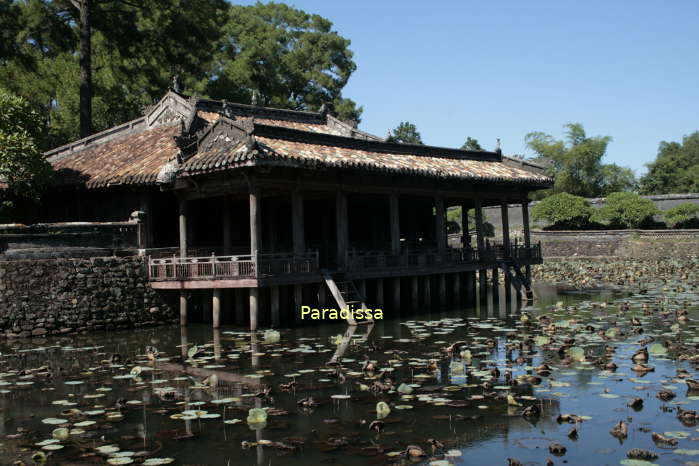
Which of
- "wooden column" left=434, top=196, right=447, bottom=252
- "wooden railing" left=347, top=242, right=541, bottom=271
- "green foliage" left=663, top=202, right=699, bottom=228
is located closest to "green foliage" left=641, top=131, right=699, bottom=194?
"green foliage" left=663, top=202, right=699, bottom=228

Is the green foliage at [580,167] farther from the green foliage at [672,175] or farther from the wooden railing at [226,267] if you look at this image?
the wooden railing at [226,267]

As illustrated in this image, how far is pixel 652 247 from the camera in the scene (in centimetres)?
4009

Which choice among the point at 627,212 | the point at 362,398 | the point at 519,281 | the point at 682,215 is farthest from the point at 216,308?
the point at 682,215

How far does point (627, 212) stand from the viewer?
44125mm

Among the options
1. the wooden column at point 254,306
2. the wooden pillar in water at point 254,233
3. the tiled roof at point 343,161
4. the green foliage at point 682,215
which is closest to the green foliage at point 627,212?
the green foliage at point 682,215

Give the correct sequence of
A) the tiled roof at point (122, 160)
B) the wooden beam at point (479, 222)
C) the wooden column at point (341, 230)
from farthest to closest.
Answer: the wooden beam at point (479, 222) → the tiled roof at point (122, 160) → the wooden column at point (341, 230)

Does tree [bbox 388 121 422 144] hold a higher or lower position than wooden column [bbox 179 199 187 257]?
higher

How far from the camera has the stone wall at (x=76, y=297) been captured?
53.2ft

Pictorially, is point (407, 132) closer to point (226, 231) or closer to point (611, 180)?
point (611, 180)

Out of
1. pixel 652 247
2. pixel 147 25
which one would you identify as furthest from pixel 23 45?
pixel 652 247

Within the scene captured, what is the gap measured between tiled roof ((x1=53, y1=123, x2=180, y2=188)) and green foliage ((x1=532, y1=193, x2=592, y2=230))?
2997 cm

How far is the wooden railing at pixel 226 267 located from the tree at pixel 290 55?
71.1 ft

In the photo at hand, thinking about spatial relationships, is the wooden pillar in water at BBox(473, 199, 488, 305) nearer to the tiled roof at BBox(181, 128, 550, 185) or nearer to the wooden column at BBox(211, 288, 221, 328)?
the tiled roof at BBox(181, 128, 550, 185)

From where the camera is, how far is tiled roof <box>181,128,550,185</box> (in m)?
15.9
